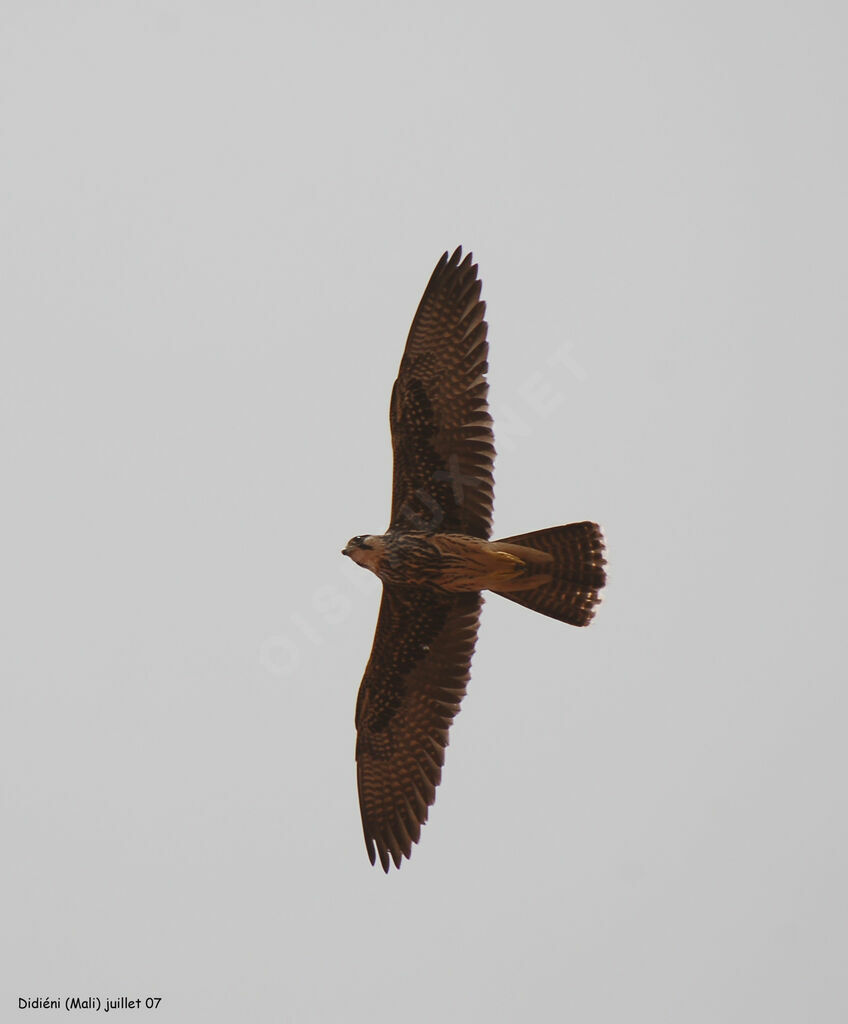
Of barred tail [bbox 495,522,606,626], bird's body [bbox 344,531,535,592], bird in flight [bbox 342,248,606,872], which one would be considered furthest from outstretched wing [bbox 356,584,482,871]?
barred tail [bbox 495,522,606,626]

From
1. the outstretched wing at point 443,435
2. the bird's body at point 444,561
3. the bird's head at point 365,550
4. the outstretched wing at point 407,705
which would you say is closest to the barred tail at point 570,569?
the bird's body at point 444,561

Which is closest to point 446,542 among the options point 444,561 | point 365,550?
point 444,561

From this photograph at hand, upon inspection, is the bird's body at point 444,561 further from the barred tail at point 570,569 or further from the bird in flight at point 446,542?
the barred tail at point 570,569

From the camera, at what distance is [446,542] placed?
11.4 metres

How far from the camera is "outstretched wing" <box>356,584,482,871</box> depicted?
12.0 m

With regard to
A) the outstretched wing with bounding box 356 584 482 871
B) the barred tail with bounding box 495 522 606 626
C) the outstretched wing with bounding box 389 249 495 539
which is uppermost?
the outstretched wing with bounding box 389 249 495 539

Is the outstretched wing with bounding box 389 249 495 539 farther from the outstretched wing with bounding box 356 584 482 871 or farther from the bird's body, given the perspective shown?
the outstretched wing with bounding box 356 584 482 871

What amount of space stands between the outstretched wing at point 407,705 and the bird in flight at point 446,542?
0.01m

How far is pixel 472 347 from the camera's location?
→ 1169cm

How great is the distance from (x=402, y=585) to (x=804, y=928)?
23.5 metres

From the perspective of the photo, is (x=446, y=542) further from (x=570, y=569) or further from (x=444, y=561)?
(x=570, y=569)

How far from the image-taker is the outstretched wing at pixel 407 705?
1205 centimetres

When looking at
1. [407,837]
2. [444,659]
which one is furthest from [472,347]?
[407,837]

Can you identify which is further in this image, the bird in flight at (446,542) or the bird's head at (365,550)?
the bird's head at (365,550)
